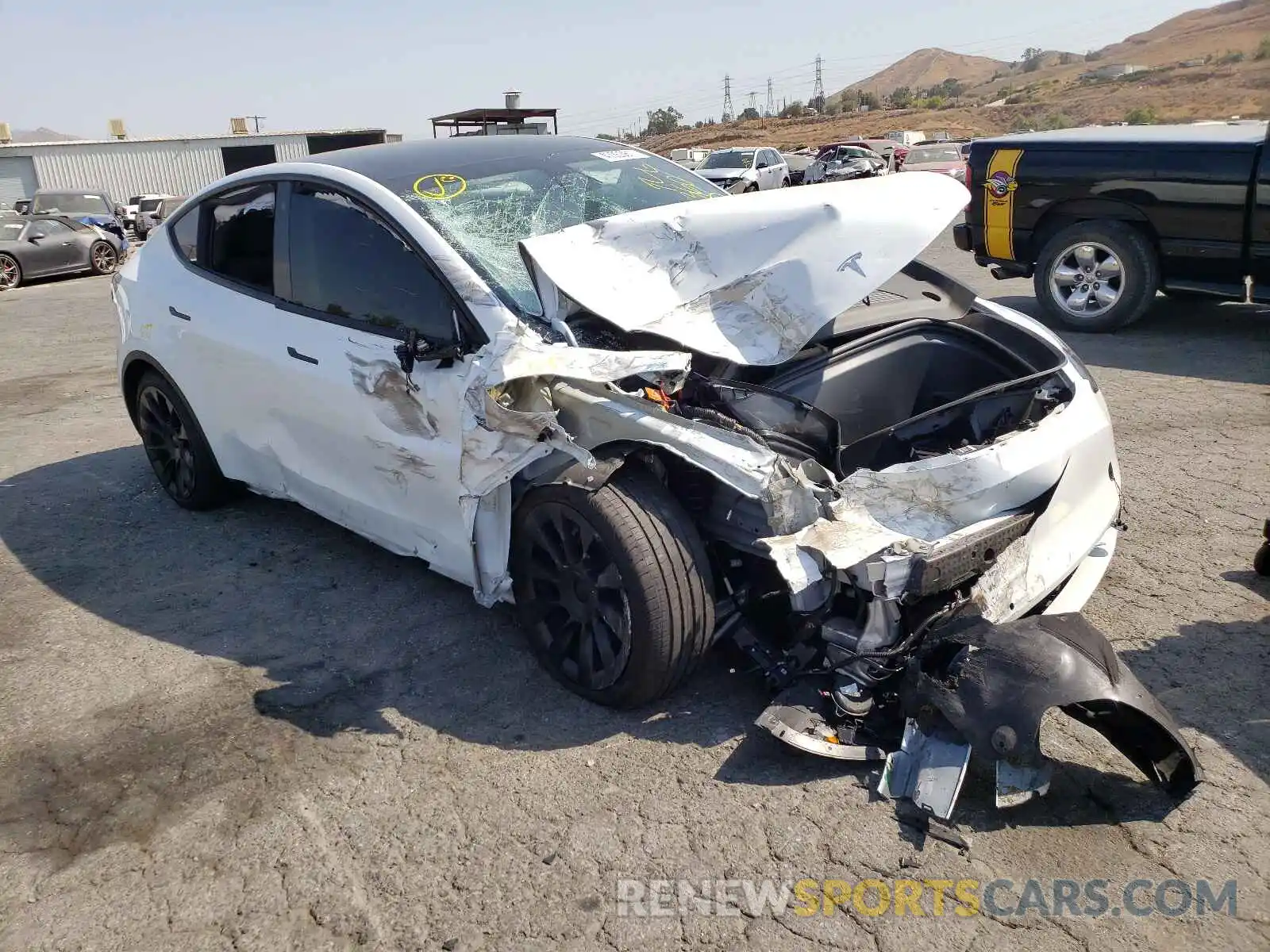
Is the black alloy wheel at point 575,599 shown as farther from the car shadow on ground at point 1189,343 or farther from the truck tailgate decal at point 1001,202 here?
the truck tailgate decal at point 1001,202

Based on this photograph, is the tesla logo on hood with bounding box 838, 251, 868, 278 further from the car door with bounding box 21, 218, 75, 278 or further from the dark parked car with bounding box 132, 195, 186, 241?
the dark parked car with bounding box 132, 195, 186, 241

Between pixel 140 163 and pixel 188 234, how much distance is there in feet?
131

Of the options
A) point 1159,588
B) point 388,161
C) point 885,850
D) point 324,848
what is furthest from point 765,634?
point 388,161

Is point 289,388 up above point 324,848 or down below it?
above

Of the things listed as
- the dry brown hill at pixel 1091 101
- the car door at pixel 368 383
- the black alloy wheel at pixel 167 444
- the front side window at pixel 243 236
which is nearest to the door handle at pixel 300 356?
the car door at pixel 368 383

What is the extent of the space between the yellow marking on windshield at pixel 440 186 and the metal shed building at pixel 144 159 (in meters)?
36.2

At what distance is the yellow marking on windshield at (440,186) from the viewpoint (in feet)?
12.4

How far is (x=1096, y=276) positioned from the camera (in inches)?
316

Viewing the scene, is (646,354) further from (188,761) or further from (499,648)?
(188,761)

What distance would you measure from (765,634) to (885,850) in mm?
863

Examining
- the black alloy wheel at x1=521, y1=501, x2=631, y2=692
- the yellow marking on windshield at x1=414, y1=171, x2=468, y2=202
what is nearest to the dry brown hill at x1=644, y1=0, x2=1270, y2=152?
the yellow marking on windshield at x1=414, y1=171, x2=468, y2=202

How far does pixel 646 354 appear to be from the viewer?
10.2 feet

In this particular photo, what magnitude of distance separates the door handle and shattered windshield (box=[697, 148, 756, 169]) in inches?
854

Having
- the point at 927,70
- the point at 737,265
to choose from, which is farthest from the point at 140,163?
the point at 927,70
